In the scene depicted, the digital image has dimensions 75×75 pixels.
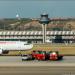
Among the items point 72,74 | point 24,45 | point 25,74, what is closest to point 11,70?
point 25,74

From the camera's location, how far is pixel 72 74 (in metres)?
38.5

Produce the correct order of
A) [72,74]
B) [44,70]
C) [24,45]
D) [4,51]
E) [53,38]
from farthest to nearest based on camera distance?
[53,38], [24,45], [4,51], [44,70], [72,74]

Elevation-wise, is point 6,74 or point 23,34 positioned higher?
point 23,34

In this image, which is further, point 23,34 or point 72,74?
point 23,34

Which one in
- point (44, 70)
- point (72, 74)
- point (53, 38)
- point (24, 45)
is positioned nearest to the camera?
point (72, 74)

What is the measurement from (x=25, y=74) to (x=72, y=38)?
460ft

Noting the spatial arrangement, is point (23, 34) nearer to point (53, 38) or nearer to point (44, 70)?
point (53, 38)

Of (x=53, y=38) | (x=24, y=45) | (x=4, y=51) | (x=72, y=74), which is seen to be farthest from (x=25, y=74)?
(x=53, y=38)

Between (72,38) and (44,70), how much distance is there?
13664 centimetres

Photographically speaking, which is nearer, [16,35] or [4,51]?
[4,51]

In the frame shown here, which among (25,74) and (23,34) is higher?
(23,34)

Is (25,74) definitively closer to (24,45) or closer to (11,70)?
(11,70)

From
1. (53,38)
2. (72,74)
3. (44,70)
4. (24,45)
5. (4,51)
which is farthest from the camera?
(53,38)

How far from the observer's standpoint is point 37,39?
17775 centimetres
